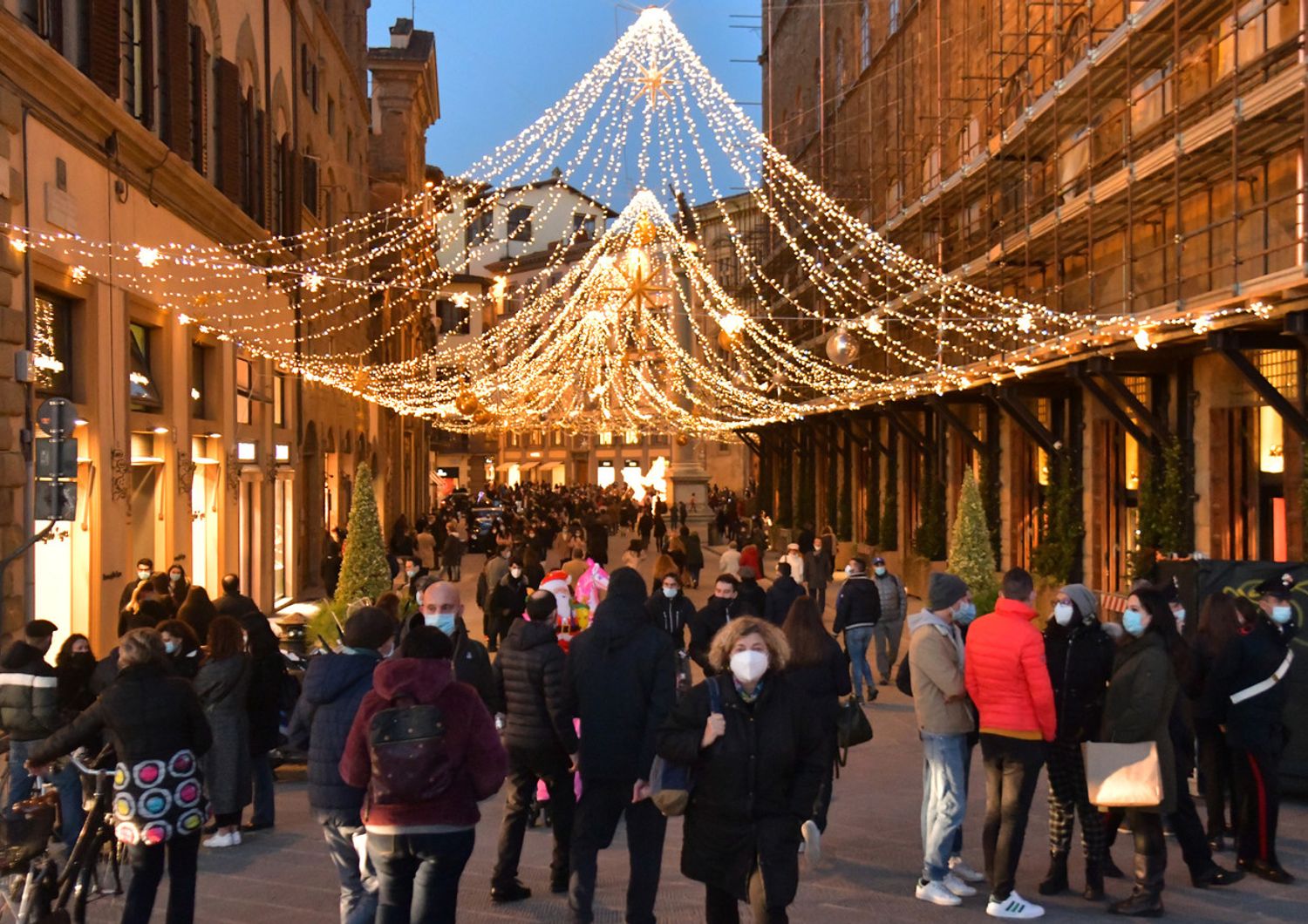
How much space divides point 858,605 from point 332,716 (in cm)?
896

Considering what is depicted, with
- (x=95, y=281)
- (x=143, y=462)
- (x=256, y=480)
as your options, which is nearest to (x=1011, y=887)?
(x=95, y=281)

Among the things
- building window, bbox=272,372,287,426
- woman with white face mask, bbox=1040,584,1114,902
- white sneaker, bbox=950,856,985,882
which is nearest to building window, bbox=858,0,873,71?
building window, bbox=272,372,287,426

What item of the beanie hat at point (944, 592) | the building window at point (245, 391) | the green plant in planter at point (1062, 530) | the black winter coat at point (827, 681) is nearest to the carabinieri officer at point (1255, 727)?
the beanie hat at point (944, 592)

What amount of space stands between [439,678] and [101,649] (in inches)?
398

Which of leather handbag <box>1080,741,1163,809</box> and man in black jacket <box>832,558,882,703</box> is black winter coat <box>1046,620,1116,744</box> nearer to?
leather handbag <box>1080,741,1163,809</box>

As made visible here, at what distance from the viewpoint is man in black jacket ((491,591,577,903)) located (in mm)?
7535

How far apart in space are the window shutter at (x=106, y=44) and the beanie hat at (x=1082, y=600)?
1054 cm

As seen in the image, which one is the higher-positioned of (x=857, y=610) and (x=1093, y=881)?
(x=857, y=610)

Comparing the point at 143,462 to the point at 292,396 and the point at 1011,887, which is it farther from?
the point at 1011,887

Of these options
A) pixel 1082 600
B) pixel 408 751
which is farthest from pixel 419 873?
pixel 1082 600

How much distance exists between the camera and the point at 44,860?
675cm

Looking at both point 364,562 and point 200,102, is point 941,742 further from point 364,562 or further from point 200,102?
point 200,102

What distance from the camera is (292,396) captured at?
1083 inches

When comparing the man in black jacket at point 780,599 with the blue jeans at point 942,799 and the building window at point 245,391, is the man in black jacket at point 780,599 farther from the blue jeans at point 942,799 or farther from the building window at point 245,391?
the building window at point 245,391
